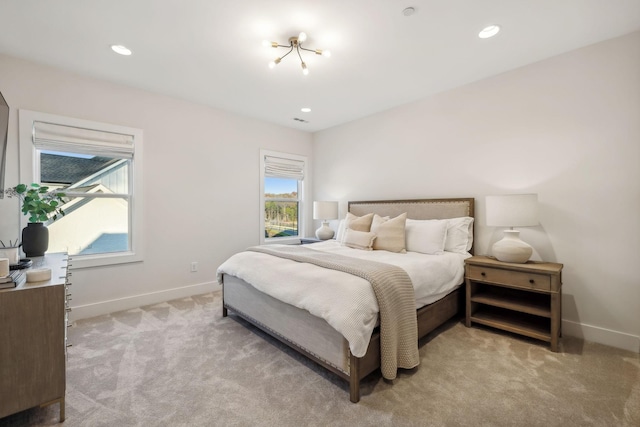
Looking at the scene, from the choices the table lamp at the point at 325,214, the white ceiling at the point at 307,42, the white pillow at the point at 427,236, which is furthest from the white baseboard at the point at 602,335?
the table lamp at the point at 325,214

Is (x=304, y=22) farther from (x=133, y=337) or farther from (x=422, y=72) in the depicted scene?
(x=133, y=337)

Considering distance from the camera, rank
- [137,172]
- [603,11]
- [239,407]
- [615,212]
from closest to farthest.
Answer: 1. [239,407]
2. [603,11]
3. [615,212]
4. [137,172]

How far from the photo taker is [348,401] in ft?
5.53

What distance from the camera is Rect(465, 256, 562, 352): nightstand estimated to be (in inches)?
89.0

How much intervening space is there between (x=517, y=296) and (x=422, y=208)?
4.39 feet

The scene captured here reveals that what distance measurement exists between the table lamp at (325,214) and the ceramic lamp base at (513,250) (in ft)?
7.56

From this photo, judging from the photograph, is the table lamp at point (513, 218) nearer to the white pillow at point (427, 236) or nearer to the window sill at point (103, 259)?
the white pillow at point (427, 236)

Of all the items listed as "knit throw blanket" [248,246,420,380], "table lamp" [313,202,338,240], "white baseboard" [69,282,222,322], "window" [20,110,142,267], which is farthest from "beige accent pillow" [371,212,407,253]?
"window" [20,110,142,267]

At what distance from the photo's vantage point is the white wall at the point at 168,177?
A: 276 cm

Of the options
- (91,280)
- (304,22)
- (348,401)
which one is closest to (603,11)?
(304,22)

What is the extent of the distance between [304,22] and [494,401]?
9.39 ft

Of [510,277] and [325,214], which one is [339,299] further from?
[325,214]

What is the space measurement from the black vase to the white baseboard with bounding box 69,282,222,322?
2.57 ft

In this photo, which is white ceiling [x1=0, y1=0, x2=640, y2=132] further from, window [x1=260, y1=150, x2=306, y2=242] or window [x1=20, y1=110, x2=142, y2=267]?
window [x1=260, y1=150, x2=306, y2=242]
